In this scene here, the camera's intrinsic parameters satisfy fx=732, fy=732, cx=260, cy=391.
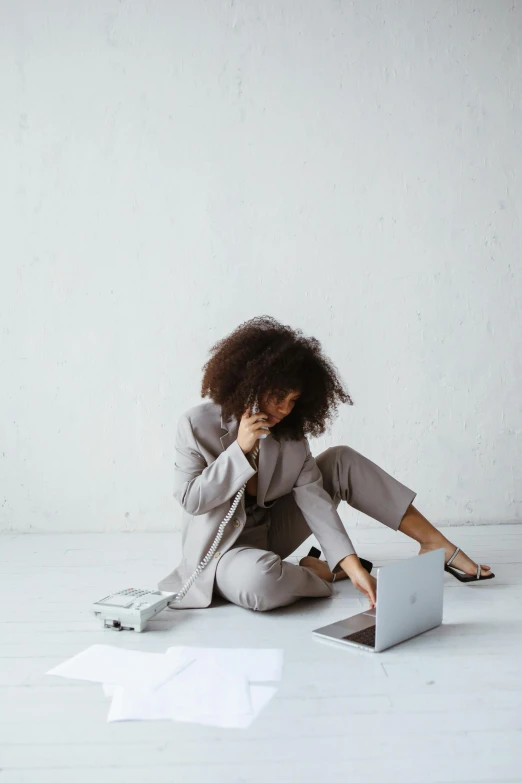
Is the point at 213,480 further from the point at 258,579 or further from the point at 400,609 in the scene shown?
the point at 400,609

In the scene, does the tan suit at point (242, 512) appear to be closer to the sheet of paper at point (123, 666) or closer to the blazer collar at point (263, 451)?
the blazer collar at point (263, 451)

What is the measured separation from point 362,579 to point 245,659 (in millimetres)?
474

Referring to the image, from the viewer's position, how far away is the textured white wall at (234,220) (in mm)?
3691

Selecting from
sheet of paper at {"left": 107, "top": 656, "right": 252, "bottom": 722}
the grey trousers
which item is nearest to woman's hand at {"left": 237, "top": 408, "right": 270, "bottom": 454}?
the grey trousers

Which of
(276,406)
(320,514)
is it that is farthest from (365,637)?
(276,406)

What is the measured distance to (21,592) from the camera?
2637 millimetres

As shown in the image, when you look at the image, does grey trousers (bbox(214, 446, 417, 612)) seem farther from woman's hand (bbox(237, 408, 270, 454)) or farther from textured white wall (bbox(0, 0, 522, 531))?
textured white wall (bbox(0, 0, 522, 531))

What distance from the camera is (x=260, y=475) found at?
240cm

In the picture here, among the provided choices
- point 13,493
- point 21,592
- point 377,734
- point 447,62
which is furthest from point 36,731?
point 447,62

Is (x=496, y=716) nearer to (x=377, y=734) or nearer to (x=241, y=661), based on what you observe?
(x=377, y=734)

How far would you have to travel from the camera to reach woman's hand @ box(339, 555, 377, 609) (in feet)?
7.16

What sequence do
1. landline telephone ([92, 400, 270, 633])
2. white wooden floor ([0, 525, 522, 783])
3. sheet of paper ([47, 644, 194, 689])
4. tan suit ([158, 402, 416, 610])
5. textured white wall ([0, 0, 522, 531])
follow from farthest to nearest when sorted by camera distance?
textured white wall ([0, 0, 522, 531]), tan suit ([158, 402, 416, 610]), landline telephone ([92, 400, 270, 633]), sheet of paper ([47, 644, 194, 689]), white wooden floor ([0, 525, 522, 783])

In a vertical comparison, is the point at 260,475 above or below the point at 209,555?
above

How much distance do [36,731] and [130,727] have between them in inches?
7.6
